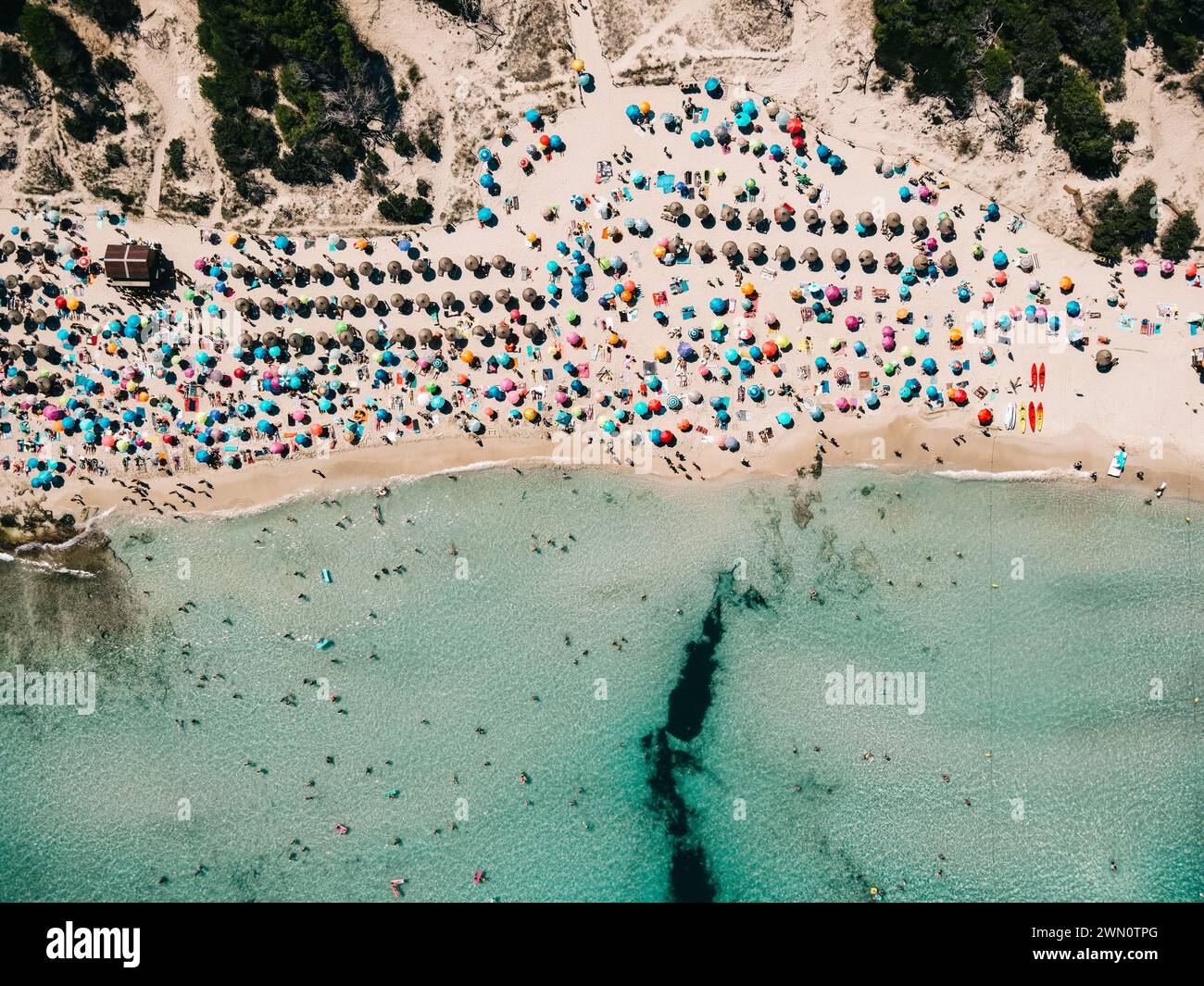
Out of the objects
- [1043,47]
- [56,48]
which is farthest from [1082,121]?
[56,48]

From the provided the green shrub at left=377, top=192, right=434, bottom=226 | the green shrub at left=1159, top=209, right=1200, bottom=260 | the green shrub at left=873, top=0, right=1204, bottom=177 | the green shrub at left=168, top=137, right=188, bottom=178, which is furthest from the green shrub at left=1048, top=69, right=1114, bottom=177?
the green shrub at left=168, top=137, right=188, bottom=178

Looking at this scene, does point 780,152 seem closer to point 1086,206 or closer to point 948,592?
point 1086,206

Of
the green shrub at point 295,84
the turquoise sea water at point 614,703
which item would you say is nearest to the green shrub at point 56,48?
the green shrub at point 295,84

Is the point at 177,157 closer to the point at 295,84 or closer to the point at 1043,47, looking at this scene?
the point at 295,84

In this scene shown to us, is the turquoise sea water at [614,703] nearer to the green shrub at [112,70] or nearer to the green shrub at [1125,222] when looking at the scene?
the green shrub at [1125,222]

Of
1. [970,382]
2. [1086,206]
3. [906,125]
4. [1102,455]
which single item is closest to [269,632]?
[970,382]
